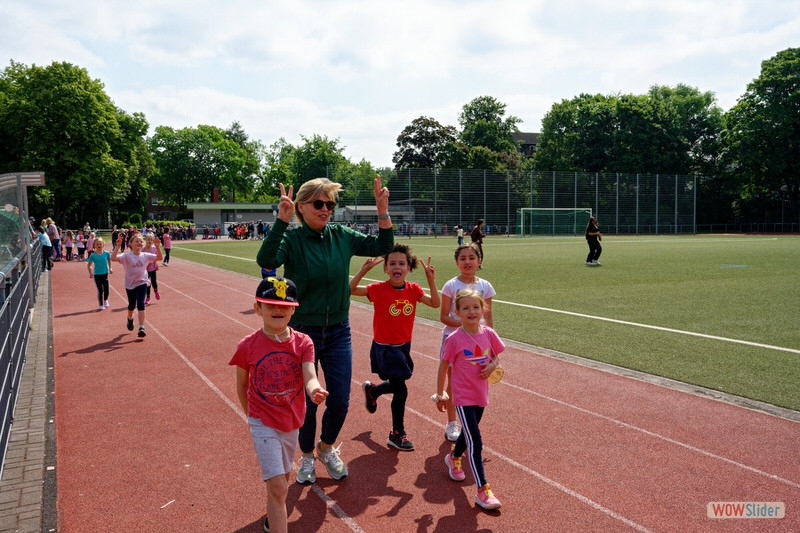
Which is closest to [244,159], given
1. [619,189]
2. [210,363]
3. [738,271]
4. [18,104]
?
[18,104]

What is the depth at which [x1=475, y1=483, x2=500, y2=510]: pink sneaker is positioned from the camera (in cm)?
412

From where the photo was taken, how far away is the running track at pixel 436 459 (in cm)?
411

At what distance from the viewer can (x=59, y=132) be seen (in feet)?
162

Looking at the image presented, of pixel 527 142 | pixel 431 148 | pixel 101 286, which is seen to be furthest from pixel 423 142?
pixel 101 286

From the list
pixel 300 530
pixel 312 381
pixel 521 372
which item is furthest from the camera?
pixel 521 372

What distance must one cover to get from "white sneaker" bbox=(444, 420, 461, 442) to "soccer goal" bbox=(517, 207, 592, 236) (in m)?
57.4

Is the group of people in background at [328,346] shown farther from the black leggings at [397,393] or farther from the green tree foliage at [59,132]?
the green tree foliage at [59,132]

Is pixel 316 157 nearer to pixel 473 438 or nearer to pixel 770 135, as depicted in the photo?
pixel 770 135

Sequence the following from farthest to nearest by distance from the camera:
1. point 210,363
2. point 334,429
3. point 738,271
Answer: point 738,271, point 210,363, point 334,429

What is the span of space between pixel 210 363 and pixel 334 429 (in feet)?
15.1

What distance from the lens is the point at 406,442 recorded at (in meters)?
5.33

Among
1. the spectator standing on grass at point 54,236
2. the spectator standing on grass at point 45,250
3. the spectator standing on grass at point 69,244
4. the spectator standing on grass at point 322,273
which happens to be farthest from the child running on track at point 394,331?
the spectator standing on grass at point 69,244

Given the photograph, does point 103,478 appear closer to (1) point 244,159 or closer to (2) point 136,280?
(2) point 136,280

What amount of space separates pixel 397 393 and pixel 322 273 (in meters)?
1.54
